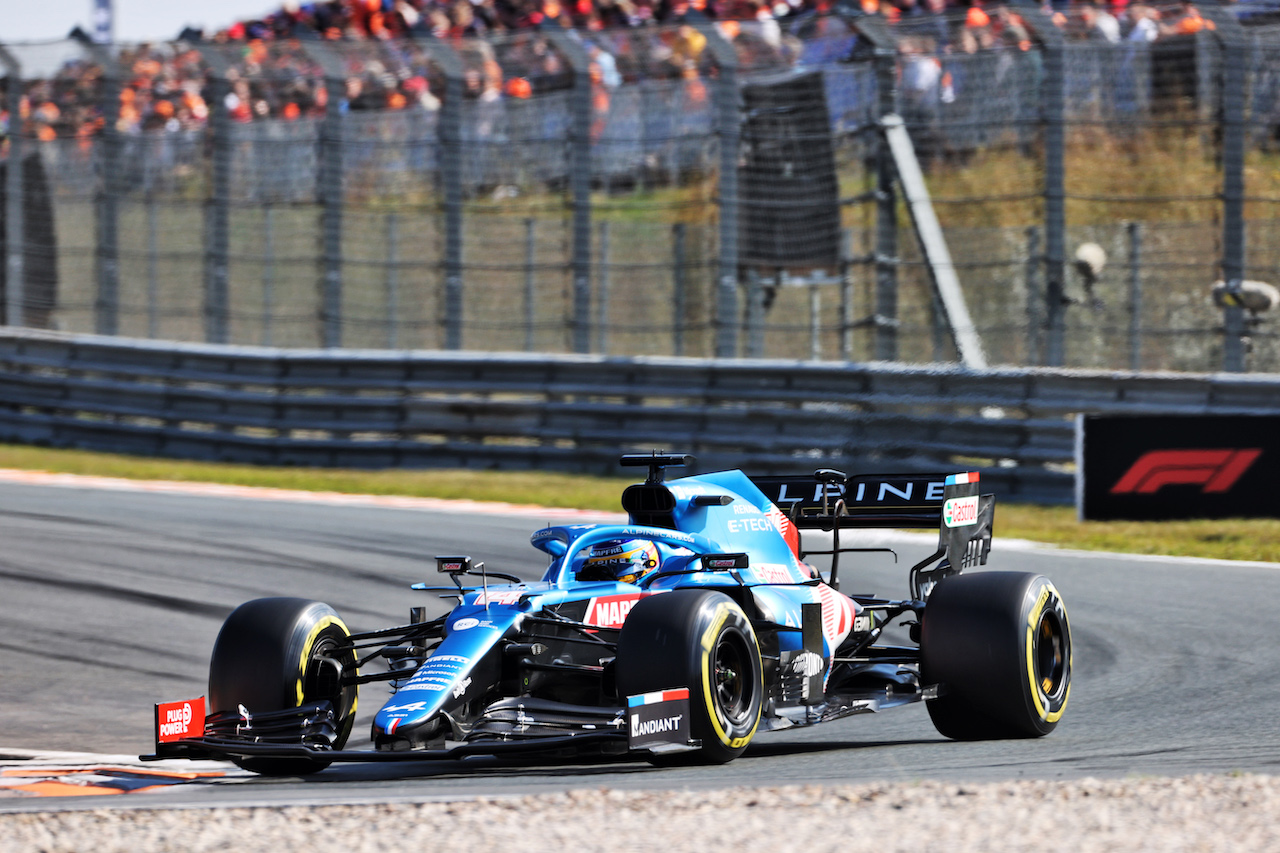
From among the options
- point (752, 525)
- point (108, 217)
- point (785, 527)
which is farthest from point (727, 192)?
point (752, 525)

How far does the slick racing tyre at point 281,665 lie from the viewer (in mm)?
6164

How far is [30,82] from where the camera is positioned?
59.1 ft

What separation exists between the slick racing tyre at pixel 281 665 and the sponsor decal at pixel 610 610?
954 mm

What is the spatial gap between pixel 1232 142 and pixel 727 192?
4604 millimetres

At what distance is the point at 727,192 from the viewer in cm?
1600

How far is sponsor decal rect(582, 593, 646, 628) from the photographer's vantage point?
630cm

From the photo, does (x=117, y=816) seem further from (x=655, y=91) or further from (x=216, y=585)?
(x=655, y=91)

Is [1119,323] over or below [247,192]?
below

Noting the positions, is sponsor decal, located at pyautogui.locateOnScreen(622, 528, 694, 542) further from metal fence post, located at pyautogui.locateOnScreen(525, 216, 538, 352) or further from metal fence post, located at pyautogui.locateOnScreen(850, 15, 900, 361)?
metal fence post, located at pyautogui.locateOnScreen(525, 216, 538, 352)

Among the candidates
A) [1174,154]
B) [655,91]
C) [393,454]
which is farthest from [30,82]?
[1174,154]

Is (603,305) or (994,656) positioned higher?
(603,305)

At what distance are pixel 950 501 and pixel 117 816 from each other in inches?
162

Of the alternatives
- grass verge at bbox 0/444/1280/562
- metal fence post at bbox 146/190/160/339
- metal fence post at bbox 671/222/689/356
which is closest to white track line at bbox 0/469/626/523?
grass verge at bbox 0/444/1280/562

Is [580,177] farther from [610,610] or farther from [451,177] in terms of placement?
→ [610,610]
